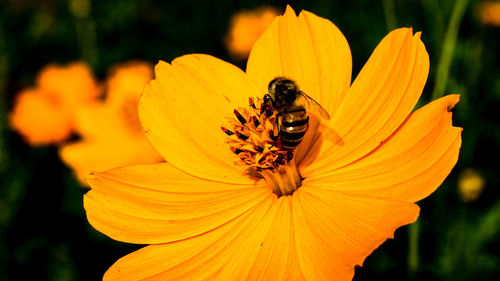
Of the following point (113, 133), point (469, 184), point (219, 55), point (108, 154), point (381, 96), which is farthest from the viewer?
point (219, 55)

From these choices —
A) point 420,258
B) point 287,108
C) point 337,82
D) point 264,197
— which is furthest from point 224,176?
point 420,258

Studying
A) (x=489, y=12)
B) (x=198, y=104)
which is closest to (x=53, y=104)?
(x=198, y=104)

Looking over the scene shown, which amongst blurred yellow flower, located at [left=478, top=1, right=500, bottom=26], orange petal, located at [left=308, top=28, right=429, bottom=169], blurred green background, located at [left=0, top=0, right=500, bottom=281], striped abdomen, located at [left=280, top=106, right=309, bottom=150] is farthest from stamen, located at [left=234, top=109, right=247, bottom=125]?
blurred yellow flower, located at [left=478, top=1, right=500, bottom=26]

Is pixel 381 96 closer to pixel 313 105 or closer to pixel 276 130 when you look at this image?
pixel 313 105

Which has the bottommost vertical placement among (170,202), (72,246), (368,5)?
(72,246)

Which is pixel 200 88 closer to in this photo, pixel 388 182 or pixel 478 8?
pixel 388 182

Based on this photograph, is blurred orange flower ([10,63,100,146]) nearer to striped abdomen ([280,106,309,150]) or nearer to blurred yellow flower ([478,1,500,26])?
striped abdomen ([280,106,309,150])
